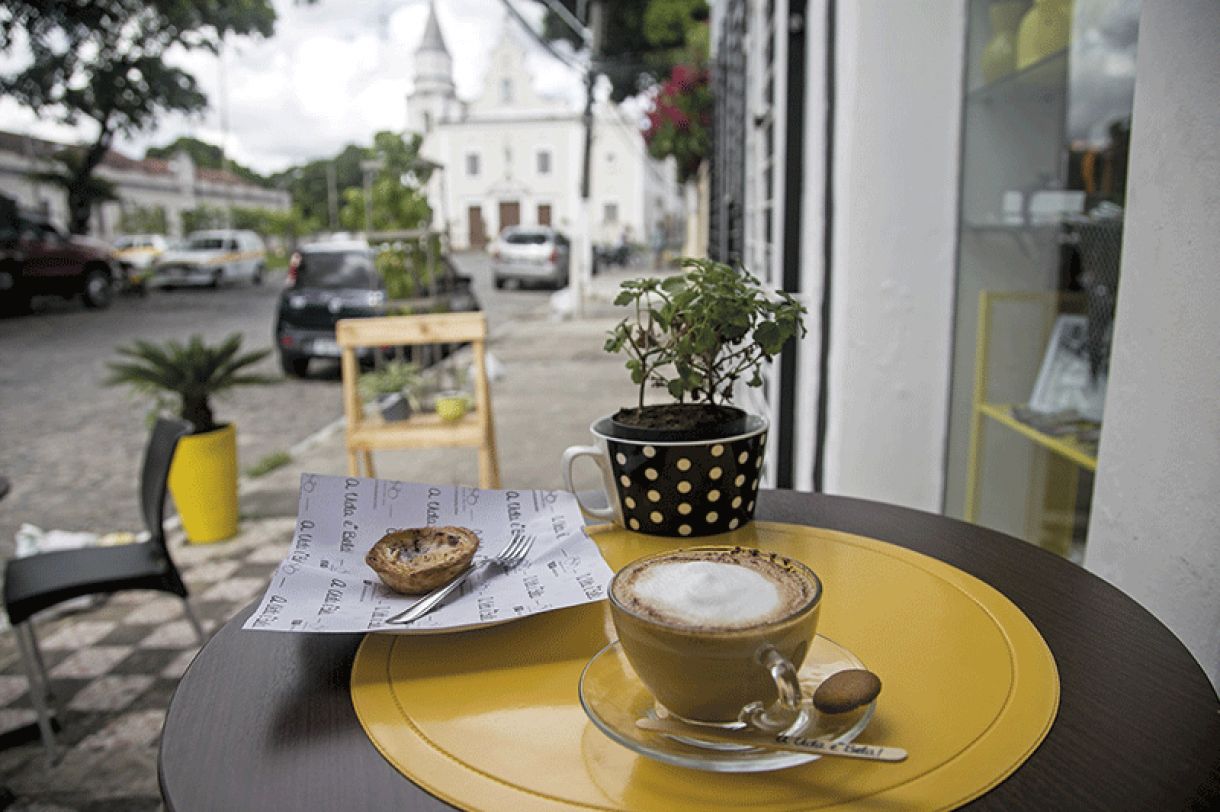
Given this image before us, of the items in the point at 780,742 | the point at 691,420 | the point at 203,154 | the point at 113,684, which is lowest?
the point at 113,684

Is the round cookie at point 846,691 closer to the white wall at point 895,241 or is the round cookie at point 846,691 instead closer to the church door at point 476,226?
the white wall at point 895,241

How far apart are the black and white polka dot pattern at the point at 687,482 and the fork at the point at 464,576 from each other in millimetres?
155

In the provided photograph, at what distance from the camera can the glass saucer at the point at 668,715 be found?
2.16 feet

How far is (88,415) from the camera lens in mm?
7043

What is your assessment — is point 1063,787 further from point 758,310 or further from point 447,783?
point 758,310

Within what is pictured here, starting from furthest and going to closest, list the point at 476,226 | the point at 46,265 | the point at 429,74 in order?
the point at 476,226 < the point at 46,265 < the point at 429,74

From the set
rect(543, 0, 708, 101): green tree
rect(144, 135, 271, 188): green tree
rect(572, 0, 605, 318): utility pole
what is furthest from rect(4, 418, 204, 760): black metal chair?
rect(144, 135, 271, 188): green tree

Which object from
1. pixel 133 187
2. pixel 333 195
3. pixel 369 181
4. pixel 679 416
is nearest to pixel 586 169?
pixel 369 181

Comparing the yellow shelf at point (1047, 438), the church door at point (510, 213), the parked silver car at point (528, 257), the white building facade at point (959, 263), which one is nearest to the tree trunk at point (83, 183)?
the parked silver car at point (528, 257)

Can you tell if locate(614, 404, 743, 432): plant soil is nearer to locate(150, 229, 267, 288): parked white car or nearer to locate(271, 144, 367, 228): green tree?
locate(150, 229, 267, 288): parked white car

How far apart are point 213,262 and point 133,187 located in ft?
45.4

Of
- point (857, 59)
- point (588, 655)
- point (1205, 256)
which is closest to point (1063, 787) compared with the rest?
point (588, 655)

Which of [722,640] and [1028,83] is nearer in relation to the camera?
[722,640]

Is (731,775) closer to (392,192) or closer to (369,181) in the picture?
(392,192)
